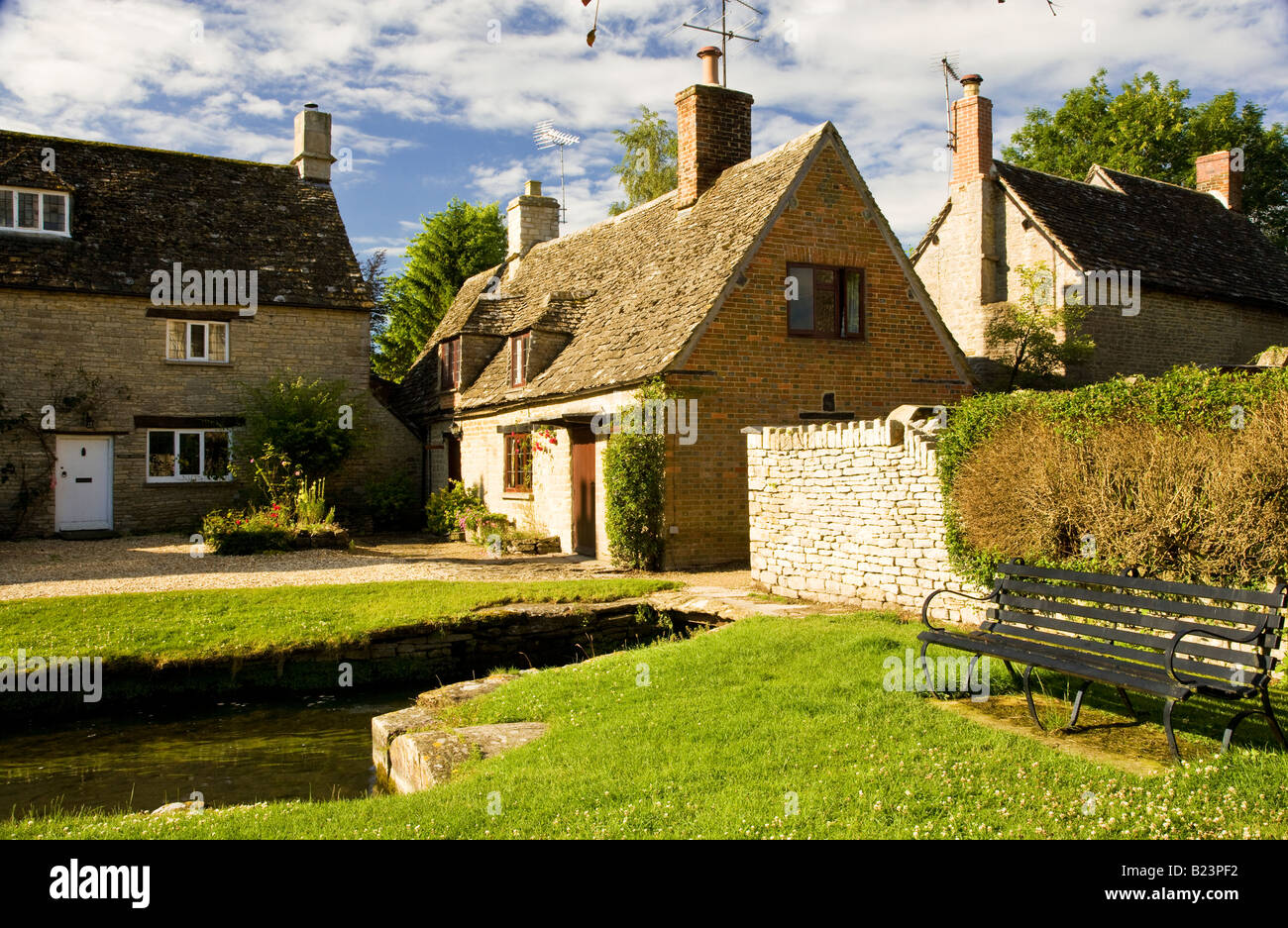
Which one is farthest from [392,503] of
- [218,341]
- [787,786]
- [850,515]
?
[787,786]

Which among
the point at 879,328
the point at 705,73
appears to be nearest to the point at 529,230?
the point at 705,73

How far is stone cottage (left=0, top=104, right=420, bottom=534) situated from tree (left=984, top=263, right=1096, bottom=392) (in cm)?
1575

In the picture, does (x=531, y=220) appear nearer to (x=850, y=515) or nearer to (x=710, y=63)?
(x=710, y=63)

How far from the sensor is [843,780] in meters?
5.13

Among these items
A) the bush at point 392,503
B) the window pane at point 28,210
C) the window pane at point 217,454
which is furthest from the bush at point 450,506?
the window pane at point 28,210

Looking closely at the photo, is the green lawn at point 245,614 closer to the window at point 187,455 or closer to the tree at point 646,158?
the window at point 187,455

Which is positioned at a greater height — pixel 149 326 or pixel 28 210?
pixel 28 210

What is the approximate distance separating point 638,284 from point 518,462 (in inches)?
188

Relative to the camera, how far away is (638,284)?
19469mm

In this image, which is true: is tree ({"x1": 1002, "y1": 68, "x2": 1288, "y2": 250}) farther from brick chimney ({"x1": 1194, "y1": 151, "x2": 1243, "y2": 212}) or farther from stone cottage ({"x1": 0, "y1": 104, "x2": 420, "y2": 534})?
stone cottage ({"x1": 0, "y1": 104, "x2": 420, "y2": 534})

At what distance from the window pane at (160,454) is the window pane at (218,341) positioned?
85.2 inches

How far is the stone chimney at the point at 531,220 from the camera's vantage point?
95.2 feet
